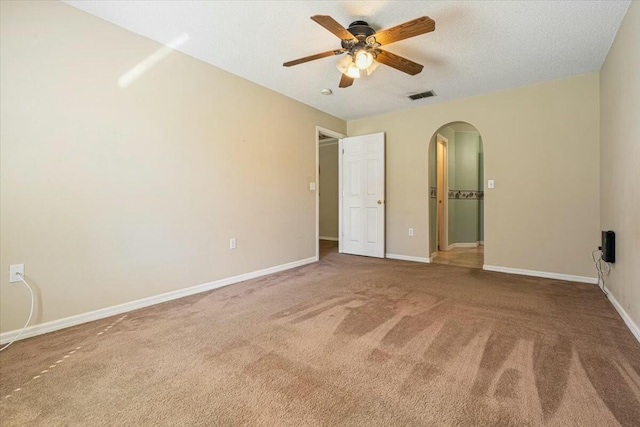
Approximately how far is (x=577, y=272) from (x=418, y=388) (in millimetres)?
3191

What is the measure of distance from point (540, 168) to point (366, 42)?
9.17 ft

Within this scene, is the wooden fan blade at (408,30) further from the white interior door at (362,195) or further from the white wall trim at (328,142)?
the white wall trim at (328,142)

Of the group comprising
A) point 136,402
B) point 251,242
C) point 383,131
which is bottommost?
point 136,402

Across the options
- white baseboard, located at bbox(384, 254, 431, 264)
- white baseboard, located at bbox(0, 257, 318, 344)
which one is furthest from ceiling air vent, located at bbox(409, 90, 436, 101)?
white baseboard, located at bbox(0, 257, 318, 344)

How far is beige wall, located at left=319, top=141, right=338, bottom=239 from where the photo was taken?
22.9 ft

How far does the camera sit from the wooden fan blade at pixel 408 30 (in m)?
1.96

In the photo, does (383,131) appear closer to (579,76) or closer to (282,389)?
(579,76)

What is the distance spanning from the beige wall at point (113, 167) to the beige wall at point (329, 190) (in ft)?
11.2

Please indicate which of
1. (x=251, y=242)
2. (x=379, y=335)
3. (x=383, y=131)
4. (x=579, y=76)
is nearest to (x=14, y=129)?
(x=251, y=242)

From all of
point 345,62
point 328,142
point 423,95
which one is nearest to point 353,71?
point 345,62

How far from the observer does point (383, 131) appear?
4.91 m

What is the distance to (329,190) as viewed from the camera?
7.11 meters

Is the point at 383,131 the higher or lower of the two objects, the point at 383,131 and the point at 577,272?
the higher

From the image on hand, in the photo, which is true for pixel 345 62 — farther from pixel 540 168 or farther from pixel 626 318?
pixel 626 318
